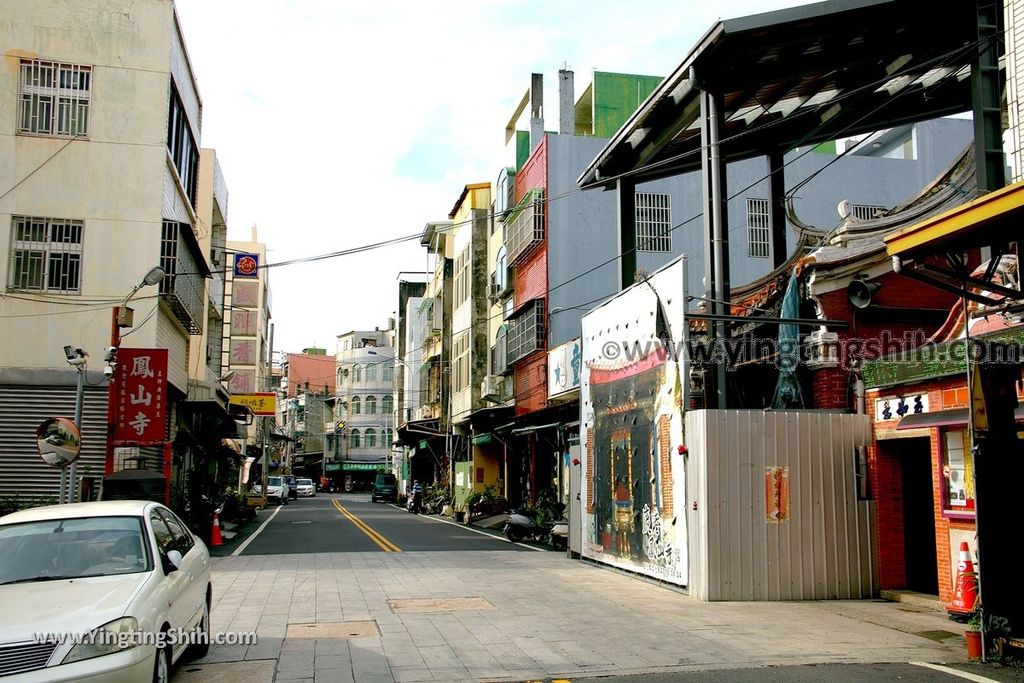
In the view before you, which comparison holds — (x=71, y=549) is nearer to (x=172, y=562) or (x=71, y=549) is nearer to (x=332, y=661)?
(x=172, y=562)

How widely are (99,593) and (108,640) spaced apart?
656mm

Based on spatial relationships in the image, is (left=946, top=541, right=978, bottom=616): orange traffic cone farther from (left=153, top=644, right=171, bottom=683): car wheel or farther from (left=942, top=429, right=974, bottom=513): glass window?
(left=153, top=644, right=171, bottom=683): car wheel

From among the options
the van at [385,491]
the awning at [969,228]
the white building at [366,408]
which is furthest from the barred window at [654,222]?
the white building at [366,408]

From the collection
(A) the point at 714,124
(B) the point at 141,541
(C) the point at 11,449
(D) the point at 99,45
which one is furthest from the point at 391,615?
(D) the point at 99,45

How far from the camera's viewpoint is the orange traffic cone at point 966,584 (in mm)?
10562

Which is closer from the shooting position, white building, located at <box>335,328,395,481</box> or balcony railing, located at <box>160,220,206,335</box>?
balcony railing, located at <box>160,220,206,335</box>

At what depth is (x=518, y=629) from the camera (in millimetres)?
10500

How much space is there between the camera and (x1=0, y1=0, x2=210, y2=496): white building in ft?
68.8

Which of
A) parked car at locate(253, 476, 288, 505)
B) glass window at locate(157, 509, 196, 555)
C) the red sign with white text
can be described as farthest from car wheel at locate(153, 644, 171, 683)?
parked car at locate(253, 476, 288, 505)

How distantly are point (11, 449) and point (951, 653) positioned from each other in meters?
19.2

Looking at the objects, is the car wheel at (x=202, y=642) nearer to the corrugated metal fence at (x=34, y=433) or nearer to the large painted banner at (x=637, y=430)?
the large painted banner at (x=637, y=430)

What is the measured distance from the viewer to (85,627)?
6.14 meters

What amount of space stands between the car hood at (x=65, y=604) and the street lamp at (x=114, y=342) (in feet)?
37.9

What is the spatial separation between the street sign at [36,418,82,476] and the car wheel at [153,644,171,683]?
10.1 m
